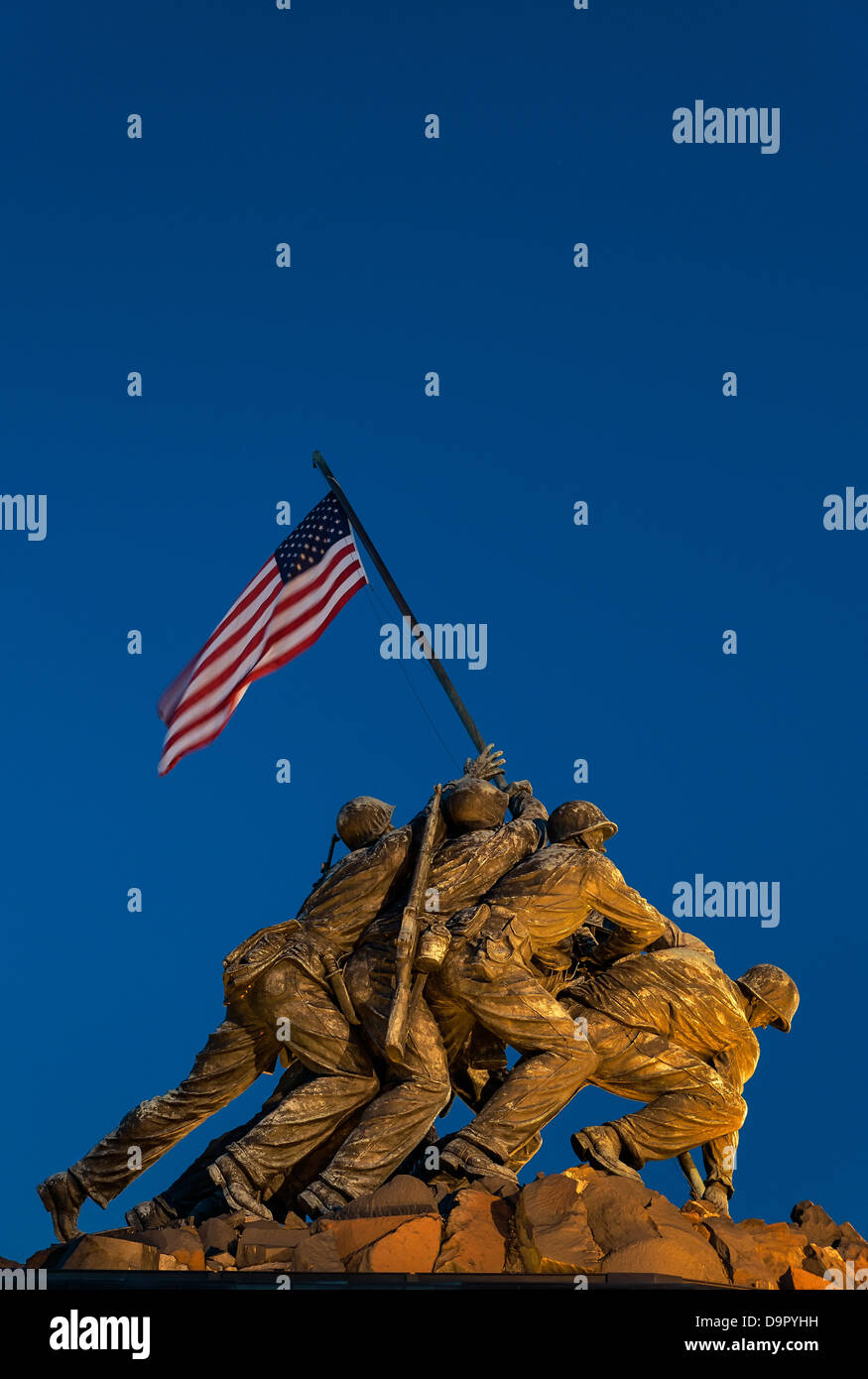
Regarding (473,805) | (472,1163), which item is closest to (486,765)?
(473,805)

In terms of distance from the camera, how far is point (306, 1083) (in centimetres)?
1512

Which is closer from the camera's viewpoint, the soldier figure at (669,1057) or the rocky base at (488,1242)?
the rocky base at (488,1242)

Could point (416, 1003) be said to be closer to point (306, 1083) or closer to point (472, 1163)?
point (306, 1083)

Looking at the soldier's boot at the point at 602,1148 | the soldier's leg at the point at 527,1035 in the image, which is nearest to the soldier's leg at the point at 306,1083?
the soldier's leg at the point at 527,1035

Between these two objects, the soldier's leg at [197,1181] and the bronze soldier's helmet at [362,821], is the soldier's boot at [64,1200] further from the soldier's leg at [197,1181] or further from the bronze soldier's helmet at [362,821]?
the bronze soldier's helmet at [362,821]

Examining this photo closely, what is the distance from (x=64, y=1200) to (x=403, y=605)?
6.56 meters

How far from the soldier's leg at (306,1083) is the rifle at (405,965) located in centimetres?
62

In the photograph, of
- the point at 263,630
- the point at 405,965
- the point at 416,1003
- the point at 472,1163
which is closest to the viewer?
the point at 472,1163

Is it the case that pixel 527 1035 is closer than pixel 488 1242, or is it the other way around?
pixel 488 1242

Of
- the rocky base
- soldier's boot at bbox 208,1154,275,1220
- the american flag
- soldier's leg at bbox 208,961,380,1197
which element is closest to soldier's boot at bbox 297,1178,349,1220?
the rocky base

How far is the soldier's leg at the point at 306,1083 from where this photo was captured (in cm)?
1463
